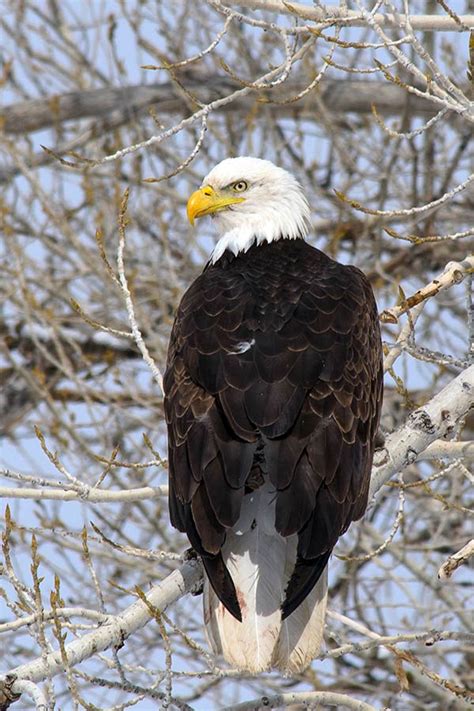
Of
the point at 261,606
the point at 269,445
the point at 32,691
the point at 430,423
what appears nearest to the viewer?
the point at 32,691

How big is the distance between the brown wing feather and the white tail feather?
65 millimetres

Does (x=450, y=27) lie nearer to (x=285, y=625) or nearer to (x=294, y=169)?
(x=285, y=625)

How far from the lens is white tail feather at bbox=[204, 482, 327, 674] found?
4.46 meters

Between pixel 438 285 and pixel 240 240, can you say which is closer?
pixel 438 285

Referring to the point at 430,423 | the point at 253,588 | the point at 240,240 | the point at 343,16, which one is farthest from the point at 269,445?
the point at 240,240

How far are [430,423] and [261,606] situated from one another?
0.99 meters

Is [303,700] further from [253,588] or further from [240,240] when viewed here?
[240,240]

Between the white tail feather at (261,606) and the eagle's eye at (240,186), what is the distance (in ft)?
7.11

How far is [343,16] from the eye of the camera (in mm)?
4957

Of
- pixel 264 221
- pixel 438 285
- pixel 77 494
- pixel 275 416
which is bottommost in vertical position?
pixel 77 494

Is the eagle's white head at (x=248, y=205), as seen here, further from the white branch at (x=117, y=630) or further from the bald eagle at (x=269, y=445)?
the white branch at (x=117, y=630)

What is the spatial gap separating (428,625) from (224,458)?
11.1 feet

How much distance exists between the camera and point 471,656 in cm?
826

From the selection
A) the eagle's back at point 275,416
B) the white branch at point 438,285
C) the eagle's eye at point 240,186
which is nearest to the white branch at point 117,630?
the eagle's back at point 275,416
